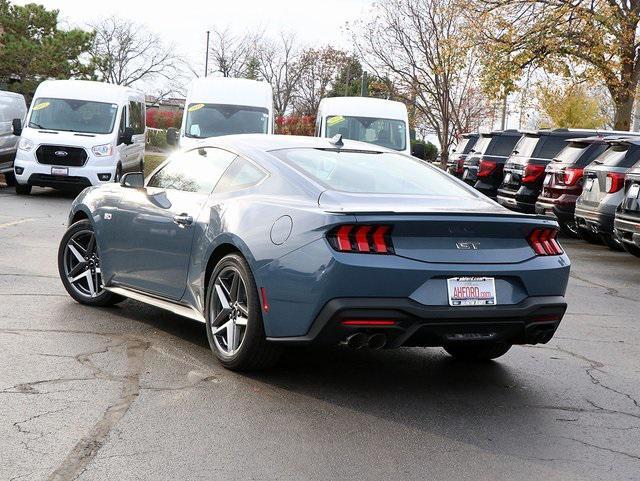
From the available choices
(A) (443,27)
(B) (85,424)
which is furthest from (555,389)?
(A) (443,27)

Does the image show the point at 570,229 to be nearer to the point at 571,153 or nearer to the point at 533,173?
the point at 571,153

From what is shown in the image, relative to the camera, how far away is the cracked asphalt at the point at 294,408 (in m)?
4.76

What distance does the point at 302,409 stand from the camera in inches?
225

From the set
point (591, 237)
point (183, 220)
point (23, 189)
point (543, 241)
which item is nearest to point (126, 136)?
point (23, 189)

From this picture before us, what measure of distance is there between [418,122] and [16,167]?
4734 centimetres

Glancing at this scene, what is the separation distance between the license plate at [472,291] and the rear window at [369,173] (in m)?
0.86

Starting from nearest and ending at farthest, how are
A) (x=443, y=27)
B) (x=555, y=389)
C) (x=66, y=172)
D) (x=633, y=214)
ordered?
(x=555, y=389), (x=633, y=214), (x=66, y=172), (x=443, y=27)

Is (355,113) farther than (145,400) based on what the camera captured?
Yes

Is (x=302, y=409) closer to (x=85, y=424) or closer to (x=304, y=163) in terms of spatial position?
(x=85, y=424)

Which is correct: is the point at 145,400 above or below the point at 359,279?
below

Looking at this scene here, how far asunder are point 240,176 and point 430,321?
1.75m

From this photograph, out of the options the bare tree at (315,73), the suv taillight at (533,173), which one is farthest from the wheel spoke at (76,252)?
the bare tree at (315,73)

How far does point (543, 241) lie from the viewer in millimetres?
6410

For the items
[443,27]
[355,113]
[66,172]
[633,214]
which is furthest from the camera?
[443,27]
